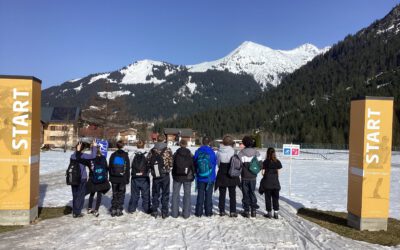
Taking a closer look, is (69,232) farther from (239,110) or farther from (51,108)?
(239,110)

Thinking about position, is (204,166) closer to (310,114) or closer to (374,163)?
(374,163)

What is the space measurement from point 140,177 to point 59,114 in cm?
8100

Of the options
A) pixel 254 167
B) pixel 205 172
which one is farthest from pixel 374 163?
pixel 205 172

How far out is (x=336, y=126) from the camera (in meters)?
122

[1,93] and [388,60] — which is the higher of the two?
[388,60]

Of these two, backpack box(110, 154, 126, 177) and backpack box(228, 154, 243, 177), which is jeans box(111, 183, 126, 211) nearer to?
backpack box(110, 154, 126, 177)

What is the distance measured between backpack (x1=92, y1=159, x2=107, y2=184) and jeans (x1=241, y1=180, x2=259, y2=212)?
3.46 m

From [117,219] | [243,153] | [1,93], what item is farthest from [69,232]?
[243,153]

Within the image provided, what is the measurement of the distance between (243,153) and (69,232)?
4486 millimetres

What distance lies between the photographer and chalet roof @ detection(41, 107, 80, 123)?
3246 inches

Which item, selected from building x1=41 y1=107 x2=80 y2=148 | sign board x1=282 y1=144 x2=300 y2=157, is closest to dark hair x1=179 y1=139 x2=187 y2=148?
sign board x1=282 y1=144 x2=300 y2=157

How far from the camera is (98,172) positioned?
9.96m

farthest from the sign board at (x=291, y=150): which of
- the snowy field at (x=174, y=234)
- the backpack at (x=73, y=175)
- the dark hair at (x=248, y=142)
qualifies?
the backpack at (x=73, y=175)

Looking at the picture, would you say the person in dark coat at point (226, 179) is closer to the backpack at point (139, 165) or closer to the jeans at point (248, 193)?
the jeans at point (248, 193)
